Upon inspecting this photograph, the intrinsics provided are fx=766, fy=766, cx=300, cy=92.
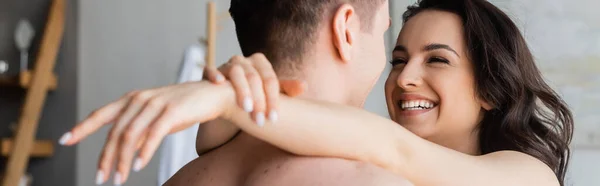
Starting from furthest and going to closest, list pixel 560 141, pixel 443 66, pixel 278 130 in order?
pixel 560 141, pixel 443 66, pixel 278 130

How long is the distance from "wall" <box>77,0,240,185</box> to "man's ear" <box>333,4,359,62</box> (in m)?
2.38

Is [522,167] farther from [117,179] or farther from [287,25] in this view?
[117,179]

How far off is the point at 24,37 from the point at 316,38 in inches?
108

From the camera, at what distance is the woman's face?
5.44 ft

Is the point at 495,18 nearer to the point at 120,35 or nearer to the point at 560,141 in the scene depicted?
the point at 560,141

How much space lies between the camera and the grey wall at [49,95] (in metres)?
3.31

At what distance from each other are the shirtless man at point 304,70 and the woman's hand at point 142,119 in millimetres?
210

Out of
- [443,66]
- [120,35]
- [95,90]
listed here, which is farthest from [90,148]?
[443,66]

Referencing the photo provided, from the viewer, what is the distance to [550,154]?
5.55 feet

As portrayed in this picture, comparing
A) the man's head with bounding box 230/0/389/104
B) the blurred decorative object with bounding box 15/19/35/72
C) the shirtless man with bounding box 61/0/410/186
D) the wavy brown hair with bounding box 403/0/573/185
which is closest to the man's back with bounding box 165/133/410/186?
the shirtless man with bounding box 61/0/410/186

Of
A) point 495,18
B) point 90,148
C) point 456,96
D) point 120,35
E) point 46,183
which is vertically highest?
point 495,18

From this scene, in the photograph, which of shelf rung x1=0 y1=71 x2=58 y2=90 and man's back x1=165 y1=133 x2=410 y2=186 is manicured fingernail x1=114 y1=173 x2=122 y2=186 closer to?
man's back x1=165 y1=133 x2=410 y2=186

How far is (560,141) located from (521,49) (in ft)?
0.80

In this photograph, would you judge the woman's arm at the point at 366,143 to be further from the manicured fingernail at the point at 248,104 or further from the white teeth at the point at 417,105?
the white teeth at the point at 417,105
